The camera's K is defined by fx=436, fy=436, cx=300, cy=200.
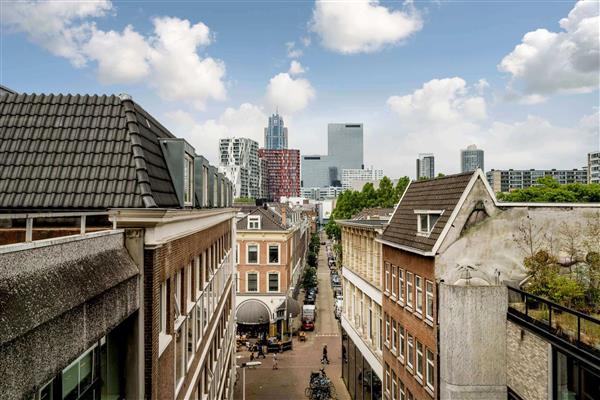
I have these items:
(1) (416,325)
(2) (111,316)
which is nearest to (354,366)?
(1) (416,325)

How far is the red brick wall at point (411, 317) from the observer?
637 inches

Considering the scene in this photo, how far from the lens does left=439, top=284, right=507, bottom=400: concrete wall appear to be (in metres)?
14.2

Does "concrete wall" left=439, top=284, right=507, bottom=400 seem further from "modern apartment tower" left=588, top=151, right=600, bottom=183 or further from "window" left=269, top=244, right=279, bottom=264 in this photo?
"modern apartment tower" left=588, top=151, right=600, bottom=183

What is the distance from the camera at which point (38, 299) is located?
4594mm

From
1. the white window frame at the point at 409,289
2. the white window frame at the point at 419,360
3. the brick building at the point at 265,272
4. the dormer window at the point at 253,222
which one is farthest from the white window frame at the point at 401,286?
the dormer window at the point at 253,222

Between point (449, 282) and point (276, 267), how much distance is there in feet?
98.9

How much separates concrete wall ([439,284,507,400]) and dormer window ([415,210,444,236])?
125 inches

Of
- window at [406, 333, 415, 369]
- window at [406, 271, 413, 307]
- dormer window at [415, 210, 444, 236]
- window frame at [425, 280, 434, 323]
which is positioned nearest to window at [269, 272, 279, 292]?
window at [406, 333, 415, 369]

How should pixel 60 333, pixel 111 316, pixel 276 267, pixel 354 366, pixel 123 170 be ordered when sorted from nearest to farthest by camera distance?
1. pixel 60 333
2. pixel 111 316
3. pixel 123 170
4. pixel 354 366
5. pixel 276 267

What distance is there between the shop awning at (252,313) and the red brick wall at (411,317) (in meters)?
21.7

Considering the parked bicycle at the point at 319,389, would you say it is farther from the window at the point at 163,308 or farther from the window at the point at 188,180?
the window at the point at 163,308

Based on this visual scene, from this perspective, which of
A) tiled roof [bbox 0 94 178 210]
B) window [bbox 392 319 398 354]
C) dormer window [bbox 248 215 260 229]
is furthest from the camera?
dormer window [bbox 248 215 260 229]

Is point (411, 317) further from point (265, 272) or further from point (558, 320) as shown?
point (265, 272)

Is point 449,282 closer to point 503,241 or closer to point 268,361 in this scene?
point 503,241
